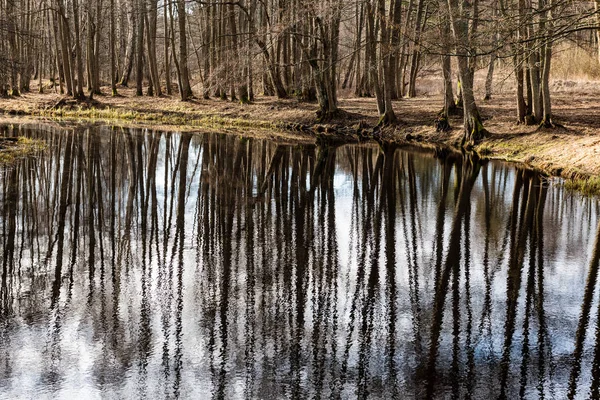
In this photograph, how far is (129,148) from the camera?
25734mm

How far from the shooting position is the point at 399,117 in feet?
107

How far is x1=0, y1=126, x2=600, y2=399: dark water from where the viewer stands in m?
6.94

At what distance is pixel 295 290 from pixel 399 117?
23.9m

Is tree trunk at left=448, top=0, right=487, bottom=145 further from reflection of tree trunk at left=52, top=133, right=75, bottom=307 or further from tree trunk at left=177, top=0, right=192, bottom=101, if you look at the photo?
tree trunk at left=177, top=0, right=192, bottom=101

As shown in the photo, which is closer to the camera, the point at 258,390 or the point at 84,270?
the point at 258,390

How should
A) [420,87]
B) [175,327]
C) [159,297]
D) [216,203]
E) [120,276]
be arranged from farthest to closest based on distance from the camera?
[420,87] < [216,203] < [120,276] < [159,297] < [175,327]

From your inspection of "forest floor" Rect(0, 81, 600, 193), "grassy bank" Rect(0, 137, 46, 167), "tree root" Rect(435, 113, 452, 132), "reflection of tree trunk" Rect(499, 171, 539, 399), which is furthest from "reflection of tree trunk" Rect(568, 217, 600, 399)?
"tree root" Rect(435, 113, 452, 132)

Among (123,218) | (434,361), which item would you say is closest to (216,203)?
(123,218)

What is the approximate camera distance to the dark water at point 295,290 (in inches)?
273

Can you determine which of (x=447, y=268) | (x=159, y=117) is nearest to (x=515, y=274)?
(x=447, y=268)

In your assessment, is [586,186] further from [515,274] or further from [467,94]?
[467,94]

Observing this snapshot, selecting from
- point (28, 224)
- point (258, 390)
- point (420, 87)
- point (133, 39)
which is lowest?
point (258, 390)

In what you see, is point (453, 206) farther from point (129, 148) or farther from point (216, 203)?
point (129, 148)

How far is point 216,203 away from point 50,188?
4223mm
